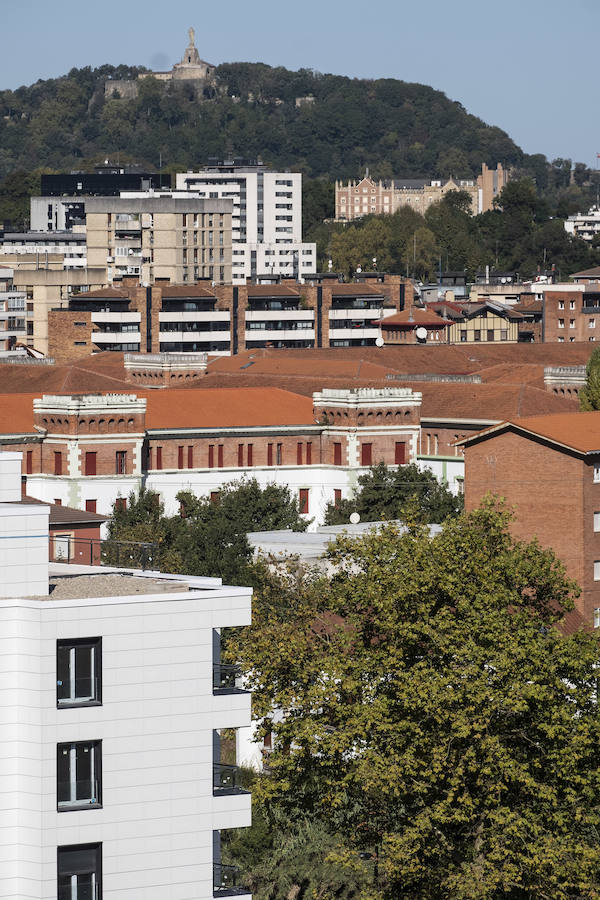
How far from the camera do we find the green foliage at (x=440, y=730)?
46844mm

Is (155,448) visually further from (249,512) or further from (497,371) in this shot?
(497,371)

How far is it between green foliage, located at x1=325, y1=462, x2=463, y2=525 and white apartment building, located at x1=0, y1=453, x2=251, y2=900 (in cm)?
6365

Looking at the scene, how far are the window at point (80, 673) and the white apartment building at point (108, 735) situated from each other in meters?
0.02

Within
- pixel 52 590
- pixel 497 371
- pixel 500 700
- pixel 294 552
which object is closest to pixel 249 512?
pixel 294 552

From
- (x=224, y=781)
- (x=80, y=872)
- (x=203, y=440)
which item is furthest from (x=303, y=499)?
(x=80, y=872)

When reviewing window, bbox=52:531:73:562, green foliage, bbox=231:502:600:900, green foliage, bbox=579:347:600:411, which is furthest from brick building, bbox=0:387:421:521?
green foliage, bbox=231:502:600:900

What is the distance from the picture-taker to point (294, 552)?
282 ft

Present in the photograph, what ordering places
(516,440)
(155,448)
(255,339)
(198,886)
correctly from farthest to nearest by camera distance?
(255,339) → (155,448) → (516,440) → (198,886)

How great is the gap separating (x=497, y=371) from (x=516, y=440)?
42.4 metres

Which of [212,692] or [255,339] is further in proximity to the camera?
[255,339]

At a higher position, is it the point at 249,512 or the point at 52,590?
the point at 52,590

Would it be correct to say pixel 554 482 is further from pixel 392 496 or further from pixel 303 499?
pixel 303 499

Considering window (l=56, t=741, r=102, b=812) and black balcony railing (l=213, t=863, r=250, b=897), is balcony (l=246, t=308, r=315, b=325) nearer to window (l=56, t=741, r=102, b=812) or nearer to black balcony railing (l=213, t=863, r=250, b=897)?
black balcony railing (l=213, t=863, r=250, b=897)

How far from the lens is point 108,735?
1465 inches
